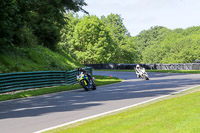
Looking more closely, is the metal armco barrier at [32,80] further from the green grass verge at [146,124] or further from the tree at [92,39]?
the tree at [92,39]

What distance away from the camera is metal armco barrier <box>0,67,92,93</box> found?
1613cm

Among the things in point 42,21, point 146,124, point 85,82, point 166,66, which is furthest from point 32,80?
point 166,66

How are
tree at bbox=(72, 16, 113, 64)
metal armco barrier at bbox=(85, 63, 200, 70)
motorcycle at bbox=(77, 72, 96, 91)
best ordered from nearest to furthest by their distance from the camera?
motorcycle at bbox=(77, 72, 96, 91) → metal armco barrier at bbox=(85, 63, 200, 70) → tree at bbox=(72, 16, 113, 64)

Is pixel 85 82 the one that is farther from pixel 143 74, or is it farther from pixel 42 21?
pixel 42 21

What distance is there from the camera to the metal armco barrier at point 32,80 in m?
16.1

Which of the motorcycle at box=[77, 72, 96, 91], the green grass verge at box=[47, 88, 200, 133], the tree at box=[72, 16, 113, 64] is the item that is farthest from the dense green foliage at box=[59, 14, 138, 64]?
the green grass verge at box=[47, 88, 200, 133]

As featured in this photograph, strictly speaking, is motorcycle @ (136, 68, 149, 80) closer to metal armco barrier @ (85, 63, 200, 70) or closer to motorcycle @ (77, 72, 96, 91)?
motorcycle @ (77, 72, 96, 91)

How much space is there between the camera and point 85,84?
54.0 feet

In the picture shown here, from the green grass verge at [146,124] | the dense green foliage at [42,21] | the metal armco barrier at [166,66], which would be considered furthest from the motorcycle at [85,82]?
the metal armco barrier at [166,66]

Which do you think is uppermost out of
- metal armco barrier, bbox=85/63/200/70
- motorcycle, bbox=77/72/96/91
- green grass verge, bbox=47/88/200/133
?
metal armco barrier, bbox=85/63/200/70

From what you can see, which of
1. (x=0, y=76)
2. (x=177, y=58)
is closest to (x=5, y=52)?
(x=0, y=76)

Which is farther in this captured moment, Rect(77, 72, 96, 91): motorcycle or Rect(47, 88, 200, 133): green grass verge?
Rect(77, 72, 96, 91): motorcycle

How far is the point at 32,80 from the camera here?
59.0 ft

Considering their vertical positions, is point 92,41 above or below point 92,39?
below
